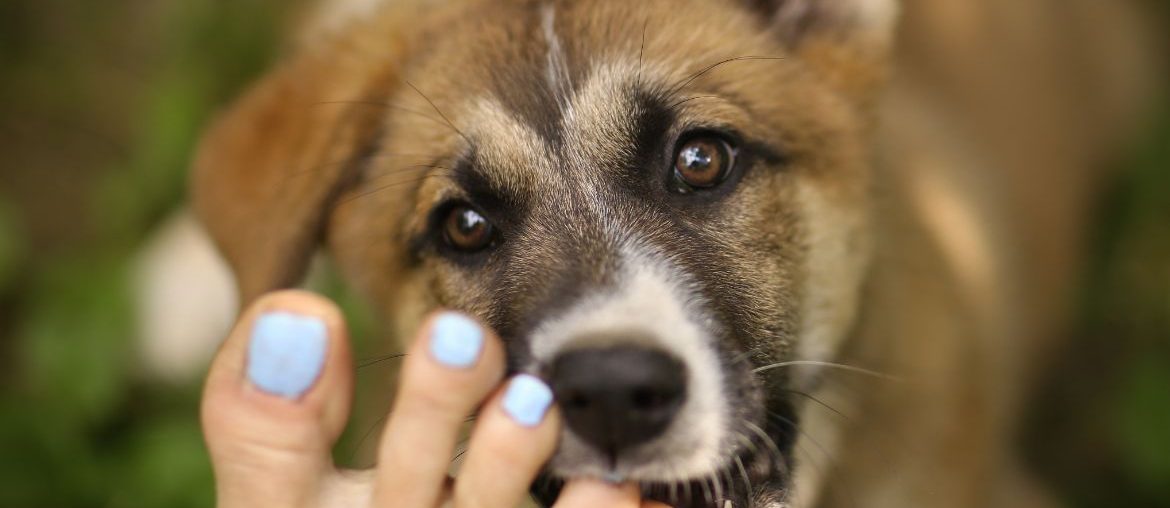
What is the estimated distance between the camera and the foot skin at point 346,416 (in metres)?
1.40

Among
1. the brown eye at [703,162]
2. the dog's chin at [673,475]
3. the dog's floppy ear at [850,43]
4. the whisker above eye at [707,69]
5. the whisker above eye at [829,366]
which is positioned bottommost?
the dog's chin at [673,475]

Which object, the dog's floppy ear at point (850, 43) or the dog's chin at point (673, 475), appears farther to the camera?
the dog's floppy ear at point (850, 43)

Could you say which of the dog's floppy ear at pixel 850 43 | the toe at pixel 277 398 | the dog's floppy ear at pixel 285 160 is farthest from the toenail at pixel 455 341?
the dog's floppy ear at pixel 850 43

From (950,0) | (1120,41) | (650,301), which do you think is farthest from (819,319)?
(1120,41)

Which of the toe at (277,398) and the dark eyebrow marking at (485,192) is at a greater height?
the dark eyebrow marking at (485,192)

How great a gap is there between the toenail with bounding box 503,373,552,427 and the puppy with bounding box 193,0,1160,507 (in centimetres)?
8

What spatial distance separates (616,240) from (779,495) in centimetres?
49

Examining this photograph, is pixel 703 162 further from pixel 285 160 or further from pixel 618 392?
pixel 285 160

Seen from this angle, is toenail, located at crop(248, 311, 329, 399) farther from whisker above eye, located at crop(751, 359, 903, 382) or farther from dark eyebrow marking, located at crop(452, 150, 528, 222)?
whisker above eye, located at crop(751, 359, 903, 382)

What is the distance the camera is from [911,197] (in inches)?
100

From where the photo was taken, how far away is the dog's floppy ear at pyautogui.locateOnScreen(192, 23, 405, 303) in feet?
6.90

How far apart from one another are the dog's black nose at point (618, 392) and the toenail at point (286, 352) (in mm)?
341

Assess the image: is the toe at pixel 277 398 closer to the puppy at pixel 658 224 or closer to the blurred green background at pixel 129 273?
the puppy at pixel 658 224

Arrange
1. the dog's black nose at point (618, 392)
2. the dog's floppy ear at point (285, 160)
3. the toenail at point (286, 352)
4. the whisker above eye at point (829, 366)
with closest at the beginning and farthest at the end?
1. the toenail at point (286, 352)
2. the dog's black nose at point (618, 392)
3. the whisker above eye at point (829, 366)
4. the dog's floppy ear at point (285, 160)
